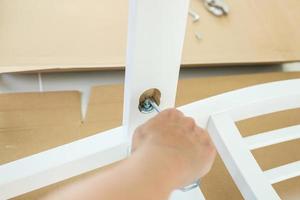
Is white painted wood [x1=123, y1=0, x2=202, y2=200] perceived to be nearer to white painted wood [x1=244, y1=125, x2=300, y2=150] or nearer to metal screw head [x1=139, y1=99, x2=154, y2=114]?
metal screw head [x1=139, y1=99, x2=154, y2=114]

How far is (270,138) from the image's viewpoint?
62cm

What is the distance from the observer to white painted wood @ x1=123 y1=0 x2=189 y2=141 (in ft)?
1.35

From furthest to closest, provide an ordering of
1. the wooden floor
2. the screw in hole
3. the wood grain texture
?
the wood grain texture
the wooden floor
the screw in hole

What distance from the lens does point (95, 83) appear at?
0.83m

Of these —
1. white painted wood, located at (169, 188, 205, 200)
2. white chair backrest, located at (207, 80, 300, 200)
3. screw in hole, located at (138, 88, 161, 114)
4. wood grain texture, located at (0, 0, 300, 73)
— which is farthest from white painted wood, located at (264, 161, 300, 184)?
wood grain texture, located at (0, 0, 300, 73)

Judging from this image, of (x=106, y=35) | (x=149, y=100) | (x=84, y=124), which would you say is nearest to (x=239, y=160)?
(x=149, y=100)

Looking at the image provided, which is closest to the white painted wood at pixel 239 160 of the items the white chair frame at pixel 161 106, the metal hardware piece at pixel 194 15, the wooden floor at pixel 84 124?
the white chair frame at pixel 161 106

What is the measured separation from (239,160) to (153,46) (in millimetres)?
231

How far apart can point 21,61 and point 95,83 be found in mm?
151

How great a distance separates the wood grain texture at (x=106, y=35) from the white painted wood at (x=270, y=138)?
26cm

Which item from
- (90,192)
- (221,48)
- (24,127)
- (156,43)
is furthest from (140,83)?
(221,48)

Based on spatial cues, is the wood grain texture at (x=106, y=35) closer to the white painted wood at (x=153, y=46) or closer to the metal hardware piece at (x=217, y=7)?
the metal hardware piece at (x=217, y=7)

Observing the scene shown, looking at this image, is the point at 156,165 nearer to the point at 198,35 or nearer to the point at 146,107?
the point at 146,107

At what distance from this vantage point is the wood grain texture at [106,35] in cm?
80
